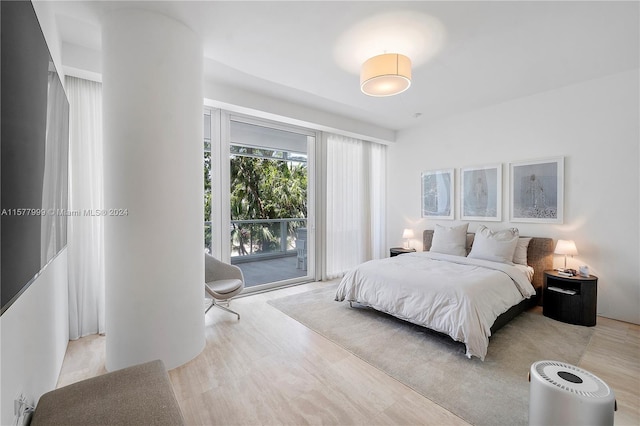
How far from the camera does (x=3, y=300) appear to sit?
890mm

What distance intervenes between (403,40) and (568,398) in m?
2.80

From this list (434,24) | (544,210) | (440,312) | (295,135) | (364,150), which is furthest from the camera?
(364,150)

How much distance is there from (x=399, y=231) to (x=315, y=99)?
10.1ft

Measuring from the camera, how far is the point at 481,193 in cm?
448

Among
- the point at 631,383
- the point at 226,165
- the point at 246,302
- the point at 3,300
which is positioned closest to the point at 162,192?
the point at 3,300

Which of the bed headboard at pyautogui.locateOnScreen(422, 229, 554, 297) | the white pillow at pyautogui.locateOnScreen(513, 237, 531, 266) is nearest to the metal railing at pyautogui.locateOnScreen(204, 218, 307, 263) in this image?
the white pillow at pyautogui.locateOnScreen(513, 237, 531, 266)

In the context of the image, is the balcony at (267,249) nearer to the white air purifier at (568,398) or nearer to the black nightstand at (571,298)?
the black nightstand at (571,298)

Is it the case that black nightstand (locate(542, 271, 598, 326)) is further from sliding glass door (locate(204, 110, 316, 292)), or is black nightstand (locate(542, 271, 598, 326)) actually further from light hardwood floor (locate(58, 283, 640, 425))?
sliding glass door (locate(204, 110, 316, 292))

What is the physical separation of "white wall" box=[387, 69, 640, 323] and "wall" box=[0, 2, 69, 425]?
502 cm

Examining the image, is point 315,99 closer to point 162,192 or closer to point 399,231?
point 162,192

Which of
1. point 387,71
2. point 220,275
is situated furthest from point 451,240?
point 220,275

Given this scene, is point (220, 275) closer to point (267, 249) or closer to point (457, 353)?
point (267, 249)

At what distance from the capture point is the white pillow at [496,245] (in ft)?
12.3

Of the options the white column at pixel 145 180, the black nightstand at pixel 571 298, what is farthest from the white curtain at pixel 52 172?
the black nightstand at pixel 571 298
